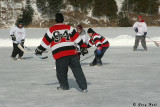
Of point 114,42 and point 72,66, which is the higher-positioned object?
point 72,66

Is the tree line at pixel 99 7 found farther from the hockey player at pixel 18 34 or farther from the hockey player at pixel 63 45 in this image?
the hockey player at pixel 63 45

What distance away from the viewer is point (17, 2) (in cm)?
5797

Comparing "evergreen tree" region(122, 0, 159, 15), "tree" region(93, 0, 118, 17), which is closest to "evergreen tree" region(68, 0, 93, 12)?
"tree" region(93, 0, 118, 17)

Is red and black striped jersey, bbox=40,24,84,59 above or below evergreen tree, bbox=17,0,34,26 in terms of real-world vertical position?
above

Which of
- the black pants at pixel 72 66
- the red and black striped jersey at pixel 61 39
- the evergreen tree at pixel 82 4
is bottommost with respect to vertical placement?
the evergreen tree at pixel 82 4

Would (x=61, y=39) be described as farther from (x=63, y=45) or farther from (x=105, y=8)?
(x=105, y=8)

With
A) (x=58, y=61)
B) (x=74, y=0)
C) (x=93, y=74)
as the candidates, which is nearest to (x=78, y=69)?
(x=58, y=61)

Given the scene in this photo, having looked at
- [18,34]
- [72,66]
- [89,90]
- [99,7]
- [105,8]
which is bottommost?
[105,8]

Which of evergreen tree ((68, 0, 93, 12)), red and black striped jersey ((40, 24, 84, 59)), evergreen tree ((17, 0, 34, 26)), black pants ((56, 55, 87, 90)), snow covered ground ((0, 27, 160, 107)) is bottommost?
evergreen tree ((17, 0, 34, 26))

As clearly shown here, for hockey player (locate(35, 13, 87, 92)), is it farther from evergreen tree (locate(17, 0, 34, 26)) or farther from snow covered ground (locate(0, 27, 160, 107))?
evergreen tree (locate(17, 0, 34, 26))

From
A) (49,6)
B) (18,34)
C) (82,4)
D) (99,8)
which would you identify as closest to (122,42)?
(18,34)

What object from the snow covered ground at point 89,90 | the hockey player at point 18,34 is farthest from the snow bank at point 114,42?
the snow covered ground at point 89,90

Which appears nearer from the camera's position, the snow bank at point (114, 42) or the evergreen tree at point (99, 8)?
the snow bank at point (114, 42)

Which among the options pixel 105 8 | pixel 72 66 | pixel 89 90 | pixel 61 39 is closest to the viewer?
pixel 61 39
